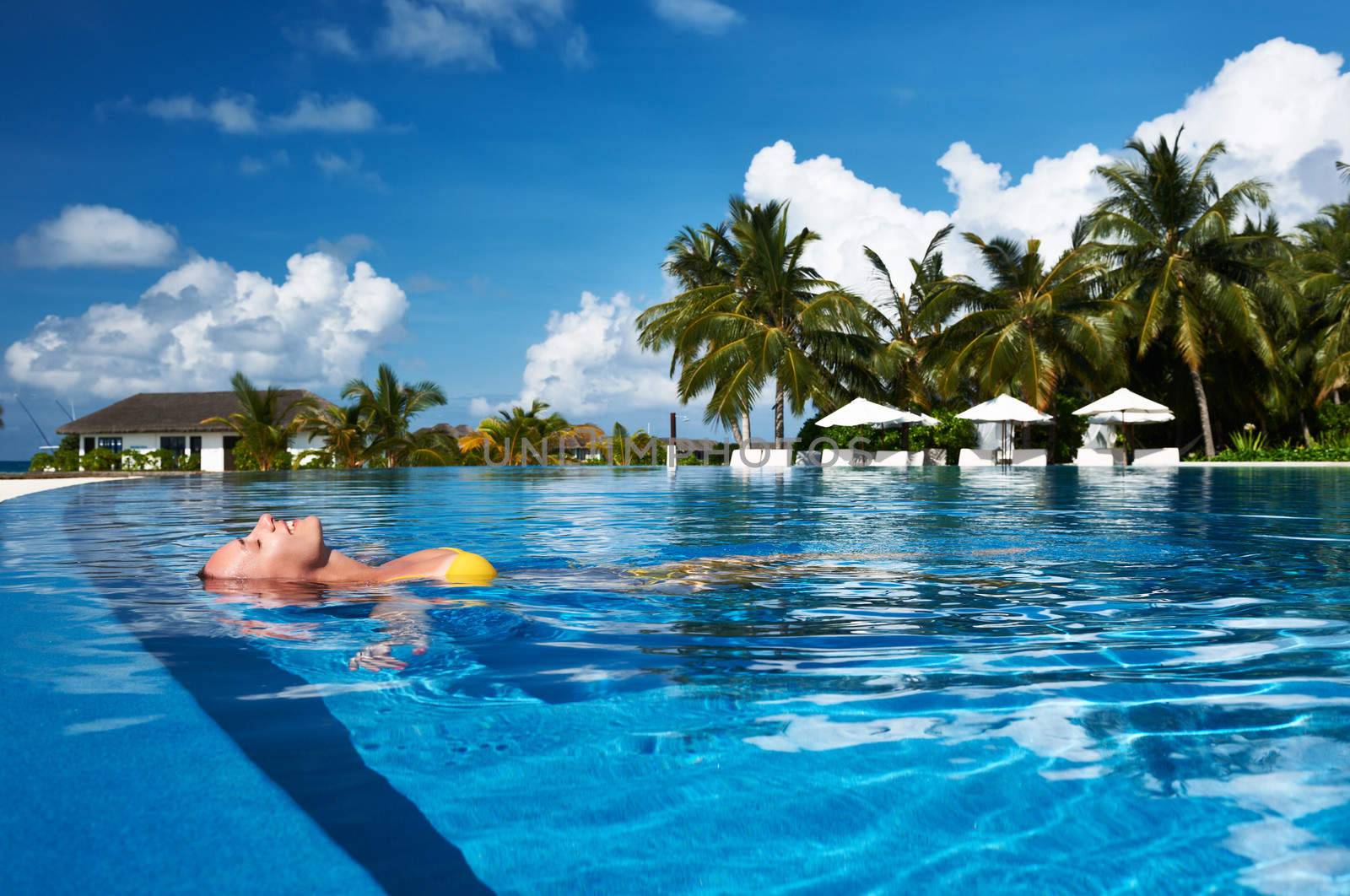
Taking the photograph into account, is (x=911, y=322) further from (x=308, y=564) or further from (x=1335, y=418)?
(x=308, y=564)

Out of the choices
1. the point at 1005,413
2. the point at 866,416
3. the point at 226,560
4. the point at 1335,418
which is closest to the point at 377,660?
the point at 226,560

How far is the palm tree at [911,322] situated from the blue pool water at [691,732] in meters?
24.2

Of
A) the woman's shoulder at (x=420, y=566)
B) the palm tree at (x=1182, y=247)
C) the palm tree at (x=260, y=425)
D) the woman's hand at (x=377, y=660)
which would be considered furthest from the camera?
the palm tree at (x=260, y=425)

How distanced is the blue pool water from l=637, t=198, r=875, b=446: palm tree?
65.0 feet

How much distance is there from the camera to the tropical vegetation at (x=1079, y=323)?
2517cm

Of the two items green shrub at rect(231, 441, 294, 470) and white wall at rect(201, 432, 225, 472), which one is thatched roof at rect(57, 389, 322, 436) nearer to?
white wall at rect(201, 432, 225, 472)

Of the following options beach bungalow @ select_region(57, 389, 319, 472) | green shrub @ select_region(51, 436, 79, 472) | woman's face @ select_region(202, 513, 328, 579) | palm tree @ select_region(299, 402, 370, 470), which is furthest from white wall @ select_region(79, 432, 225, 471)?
woman's face @ select_region(202, 513, 328, 579)

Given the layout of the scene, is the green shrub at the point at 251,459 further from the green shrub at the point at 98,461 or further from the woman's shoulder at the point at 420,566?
the woman's shoulder at the point at 420,566

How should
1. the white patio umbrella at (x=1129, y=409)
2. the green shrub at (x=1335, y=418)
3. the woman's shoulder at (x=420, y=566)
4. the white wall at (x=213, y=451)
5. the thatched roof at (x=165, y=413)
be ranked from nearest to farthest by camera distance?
1. the woman's shoulder at (x=420, y=566)
2. the white patio umbrella at (x=1129, y=409)
3. the green shrub at (x=1335, y=418)
4. the white wall at (x=213, y=451)
5. the thatched roof at (x=165, y=413)

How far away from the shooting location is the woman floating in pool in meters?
4.43

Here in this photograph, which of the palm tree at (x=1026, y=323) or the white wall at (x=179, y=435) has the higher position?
the palm tree at (x=1026, y=323)

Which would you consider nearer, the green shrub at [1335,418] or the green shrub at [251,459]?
the green shrub at [1335,418]

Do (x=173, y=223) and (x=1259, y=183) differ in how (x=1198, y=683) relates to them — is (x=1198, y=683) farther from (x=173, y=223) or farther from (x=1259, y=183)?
(x=173, y=223)

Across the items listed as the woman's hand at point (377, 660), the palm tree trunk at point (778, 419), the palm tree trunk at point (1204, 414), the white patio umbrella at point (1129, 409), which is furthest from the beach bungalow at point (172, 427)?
the woman's hand at point (377, 660)
